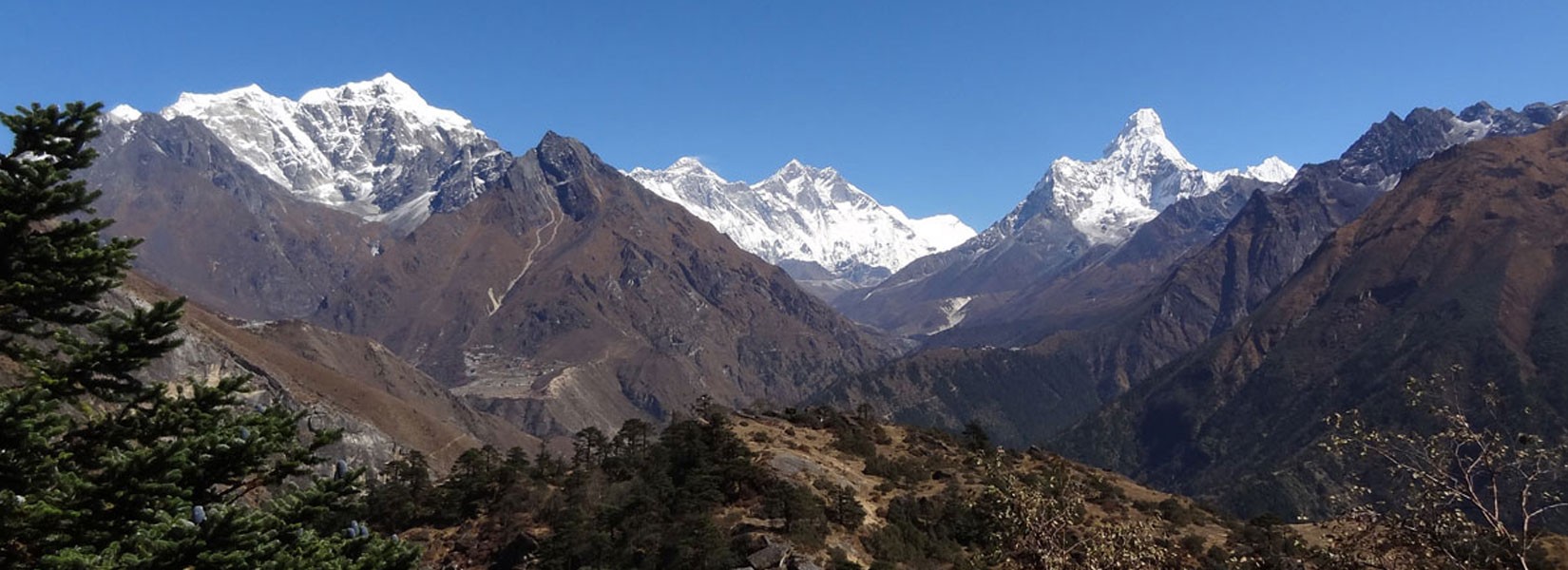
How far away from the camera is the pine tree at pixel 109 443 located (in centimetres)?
1703

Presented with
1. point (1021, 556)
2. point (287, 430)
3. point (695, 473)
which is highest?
point (695, 473)

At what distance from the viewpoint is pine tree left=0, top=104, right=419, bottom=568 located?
17.0m

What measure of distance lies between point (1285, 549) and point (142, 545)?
2656 inches

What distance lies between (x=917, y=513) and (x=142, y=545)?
59.4 metres

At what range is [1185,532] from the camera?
77.9m

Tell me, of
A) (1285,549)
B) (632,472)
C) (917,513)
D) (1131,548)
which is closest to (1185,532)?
(1285,549)

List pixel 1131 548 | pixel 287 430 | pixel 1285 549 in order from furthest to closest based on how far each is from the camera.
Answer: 1. pixel 1285 549
2. pixel 1131 548
3. pixel 287 430

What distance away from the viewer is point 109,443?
20.7 meters

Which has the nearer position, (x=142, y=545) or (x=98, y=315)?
(x=142, y=545)

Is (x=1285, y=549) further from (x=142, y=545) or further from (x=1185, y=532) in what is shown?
(x=142, y=545)

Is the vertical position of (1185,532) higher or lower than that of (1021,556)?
higher

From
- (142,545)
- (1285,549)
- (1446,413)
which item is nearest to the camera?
(142,545)

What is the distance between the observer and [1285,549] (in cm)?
6406

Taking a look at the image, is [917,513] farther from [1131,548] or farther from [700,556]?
[1131,548]
